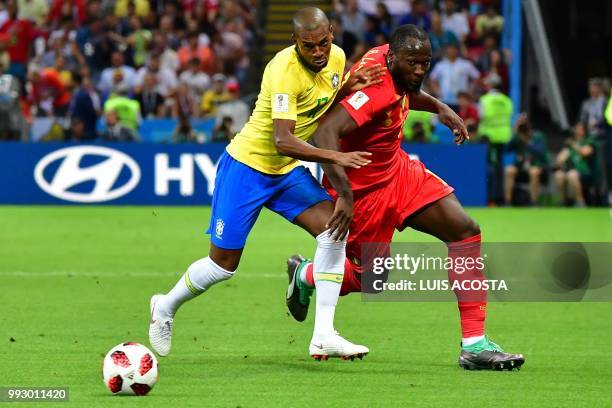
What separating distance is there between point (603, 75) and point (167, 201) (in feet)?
42.9

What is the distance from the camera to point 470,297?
8258mm

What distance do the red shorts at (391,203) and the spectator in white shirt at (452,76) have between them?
1597 cm

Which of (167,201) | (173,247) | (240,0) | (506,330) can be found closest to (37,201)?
(167,201)

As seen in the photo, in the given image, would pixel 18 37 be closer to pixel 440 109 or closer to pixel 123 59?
pixel 123 59

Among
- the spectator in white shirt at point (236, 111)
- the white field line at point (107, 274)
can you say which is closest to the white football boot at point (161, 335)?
the white field line at point (107, 274)

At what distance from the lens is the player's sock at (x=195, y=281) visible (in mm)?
8445

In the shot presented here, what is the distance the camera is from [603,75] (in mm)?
30562

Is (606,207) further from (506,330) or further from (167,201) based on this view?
(506,330)

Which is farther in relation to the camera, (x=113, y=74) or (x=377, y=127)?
(x=113, y=74)

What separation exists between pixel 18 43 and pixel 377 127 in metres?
19.7

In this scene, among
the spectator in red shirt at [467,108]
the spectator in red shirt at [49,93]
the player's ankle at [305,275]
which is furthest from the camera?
the spectator in red shirt at [49,93]

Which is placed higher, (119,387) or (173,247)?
(119,387)
